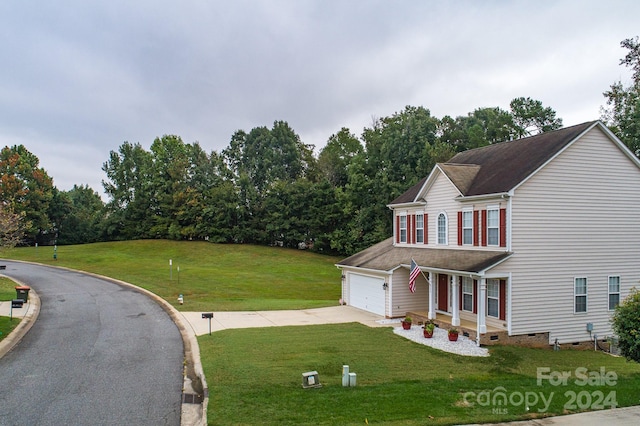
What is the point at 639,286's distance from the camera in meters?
19.5

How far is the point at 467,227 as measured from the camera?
2011 cm

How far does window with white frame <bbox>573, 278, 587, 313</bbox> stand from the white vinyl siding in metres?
0.21

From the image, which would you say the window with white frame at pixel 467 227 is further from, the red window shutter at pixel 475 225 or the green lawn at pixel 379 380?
the green lawn at pixel 379 380

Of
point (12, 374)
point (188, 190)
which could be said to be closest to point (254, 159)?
point (188, 190)

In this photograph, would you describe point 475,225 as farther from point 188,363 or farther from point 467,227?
point 188,363

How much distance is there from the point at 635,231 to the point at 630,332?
11.7 metres

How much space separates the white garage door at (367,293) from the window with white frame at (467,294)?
13.2 feet

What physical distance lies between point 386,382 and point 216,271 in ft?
103

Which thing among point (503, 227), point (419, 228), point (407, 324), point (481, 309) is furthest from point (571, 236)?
point (407, 324)

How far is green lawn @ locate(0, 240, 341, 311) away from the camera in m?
27.5

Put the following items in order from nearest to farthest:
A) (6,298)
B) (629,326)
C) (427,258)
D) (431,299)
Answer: (629,326) → (431,299) → (427,258) → (6,298)

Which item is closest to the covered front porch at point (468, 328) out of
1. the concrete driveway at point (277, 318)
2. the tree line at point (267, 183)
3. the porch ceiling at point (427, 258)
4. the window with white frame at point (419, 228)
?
the concrete driveway at point (277, 318)

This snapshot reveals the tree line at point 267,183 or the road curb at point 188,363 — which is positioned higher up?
the tree line at point 267,183

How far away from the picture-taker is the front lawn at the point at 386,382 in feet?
29.9
